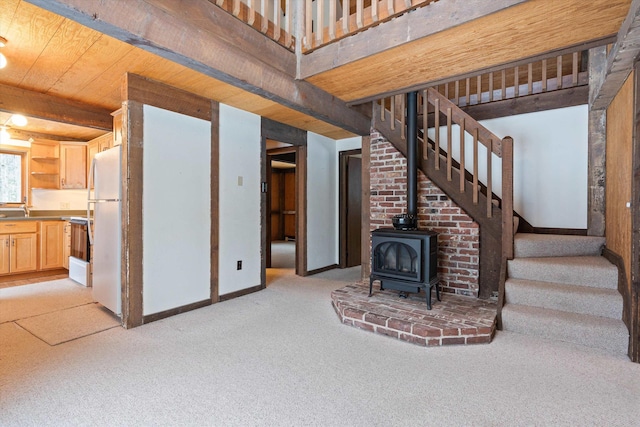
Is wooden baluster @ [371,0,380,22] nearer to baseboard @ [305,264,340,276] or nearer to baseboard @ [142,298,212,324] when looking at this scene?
baseboard @ [142,298,212,324]

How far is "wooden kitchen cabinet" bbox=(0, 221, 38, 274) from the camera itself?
4.41m

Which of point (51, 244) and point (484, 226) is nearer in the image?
point (484, 226)

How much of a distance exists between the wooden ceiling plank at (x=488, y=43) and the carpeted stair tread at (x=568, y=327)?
6.94ft

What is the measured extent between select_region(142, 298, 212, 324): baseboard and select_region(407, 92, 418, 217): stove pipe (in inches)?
96.0

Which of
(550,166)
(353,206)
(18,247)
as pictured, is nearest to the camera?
(550,166)

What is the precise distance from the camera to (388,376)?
6.66 ft

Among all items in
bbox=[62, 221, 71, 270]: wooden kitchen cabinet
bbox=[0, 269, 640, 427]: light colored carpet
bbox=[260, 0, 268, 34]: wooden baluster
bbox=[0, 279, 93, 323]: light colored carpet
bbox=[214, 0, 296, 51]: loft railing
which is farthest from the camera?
bbox=[62, 221, 71, 270]: wooden kitchen cabinet

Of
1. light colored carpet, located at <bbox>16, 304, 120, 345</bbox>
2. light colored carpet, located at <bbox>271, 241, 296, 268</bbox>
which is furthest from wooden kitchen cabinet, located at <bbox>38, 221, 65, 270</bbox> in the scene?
light colored carpet, located at <bbox>271, 241, 296, 268</bbox>

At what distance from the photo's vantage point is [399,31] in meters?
2.35

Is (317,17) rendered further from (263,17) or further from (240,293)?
(240,293)

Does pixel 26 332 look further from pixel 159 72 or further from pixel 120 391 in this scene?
pixel 159 72

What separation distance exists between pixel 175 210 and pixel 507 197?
327 cm

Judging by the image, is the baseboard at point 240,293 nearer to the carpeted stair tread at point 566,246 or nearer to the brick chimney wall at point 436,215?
the brick chimney wall at point 436,215

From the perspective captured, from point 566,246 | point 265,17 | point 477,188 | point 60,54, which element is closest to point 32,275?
point 60,54
